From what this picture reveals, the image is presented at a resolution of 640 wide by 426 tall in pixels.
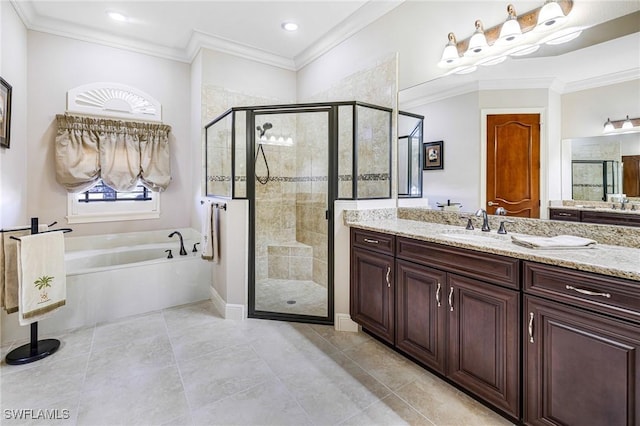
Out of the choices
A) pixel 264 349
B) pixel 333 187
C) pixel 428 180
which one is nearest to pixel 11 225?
pixel 264 349

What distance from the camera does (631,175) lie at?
5.61 feet

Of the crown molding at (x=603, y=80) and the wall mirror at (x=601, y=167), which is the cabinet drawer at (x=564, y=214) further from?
the crown molding at (x=603, y=80)

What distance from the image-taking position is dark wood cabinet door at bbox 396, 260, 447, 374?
1.92 m

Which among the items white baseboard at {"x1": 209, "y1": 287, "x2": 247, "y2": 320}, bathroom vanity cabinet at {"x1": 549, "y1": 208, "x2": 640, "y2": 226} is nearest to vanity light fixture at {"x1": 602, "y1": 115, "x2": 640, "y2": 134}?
bathroom vanity cabinet at {"x1": 549, "y1": 208, "x2": 640, "y2": 226}

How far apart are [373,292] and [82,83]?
12.5 ft

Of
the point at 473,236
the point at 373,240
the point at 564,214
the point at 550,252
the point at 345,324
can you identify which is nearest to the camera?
the point at 550,252

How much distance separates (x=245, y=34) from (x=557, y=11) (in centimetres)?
290

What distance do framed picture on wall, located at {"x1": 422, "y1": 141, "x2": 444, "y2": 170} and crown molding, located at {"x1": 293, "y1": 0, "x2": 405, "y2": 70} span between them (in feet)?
4.33

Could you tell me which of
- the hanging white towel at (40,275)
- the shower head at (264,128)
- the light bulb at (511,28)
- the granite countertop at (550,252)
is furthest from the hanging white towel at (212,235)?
the light bulb at (511,28)

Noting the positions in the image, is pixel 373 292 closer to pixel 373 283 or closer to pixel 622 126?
pixel 373 283

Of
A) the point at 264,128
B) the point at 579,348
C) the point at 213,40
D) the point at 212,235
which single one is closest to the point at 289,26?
the point at 213,40

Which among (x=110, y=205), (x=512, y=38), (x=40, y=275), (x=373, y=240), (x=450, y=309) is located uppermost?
(x=512, y=38)

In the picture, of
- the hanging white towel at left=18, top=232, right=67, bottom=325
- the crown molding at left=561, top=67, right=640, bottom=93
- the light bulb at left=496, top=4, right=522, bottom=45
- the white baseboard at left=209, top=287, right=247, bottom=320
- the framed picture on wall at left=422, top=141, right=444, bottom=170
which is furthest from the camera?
the white baseboard at left=209, top=287, right=247, bottom=320

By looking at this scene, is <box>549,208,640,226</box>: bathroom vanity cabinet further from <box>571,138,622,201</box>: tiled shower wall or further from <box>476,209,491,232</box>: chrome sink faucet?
<box>476,209,491,232</box>: chrome sink faucet
